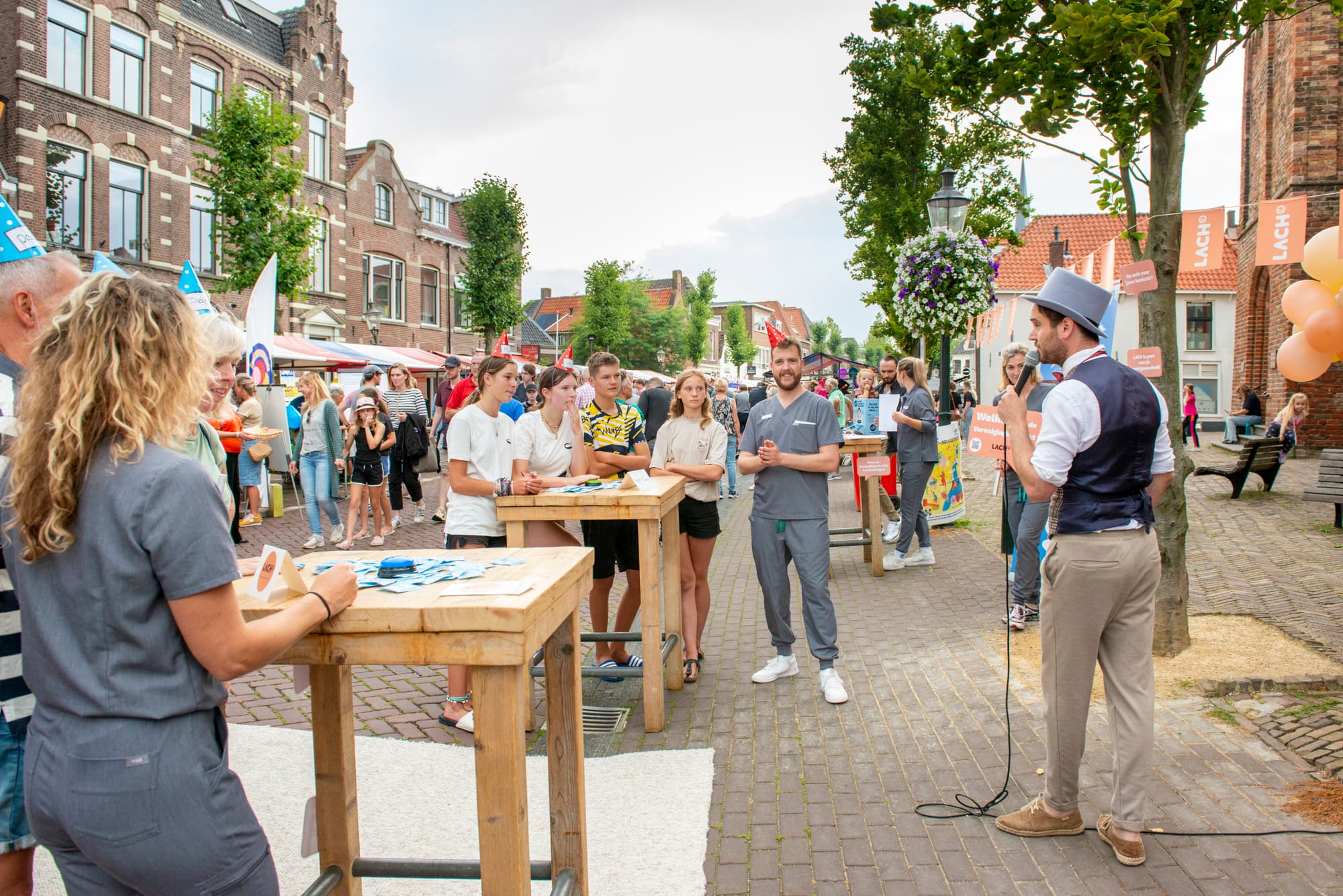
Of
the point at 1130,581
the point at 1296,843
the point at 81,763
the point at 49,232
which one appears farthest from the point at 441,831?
the point at 49,232

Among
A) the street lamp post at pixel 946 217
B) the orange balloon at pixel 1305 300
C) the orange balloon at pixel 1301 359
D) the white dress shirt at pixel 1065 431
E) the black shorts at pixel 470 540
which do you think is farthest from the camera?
the street lamp post at pixel 946 217

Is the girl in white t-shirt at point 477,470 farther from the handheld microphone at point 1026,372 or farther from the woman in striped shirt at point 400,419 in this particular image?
the woman in striped shirt at point 400,419

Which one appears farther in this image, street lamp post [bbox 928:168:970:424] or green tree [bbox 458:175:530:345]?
green tree [bbox 458:175:530:345]

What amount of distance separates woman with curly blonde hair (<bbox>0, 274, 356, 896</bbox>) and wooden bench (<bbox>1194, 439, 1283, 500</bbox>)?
44.4ft

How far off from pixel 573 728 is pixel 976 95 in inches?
194

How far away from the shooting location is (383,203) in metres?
35.8

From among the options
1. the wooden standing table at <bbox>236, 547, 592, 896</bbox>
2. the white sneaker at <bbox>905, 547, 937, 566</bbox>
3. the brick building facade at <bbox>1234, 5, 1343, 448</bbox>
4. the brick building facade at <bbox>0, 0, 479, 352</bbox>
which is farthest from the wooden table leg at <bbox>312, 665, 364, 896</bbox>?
the brick building facade at <bbox>0, 0, 479, 352</bbox>

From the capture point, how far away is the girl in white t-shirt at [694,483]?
17.9 ft

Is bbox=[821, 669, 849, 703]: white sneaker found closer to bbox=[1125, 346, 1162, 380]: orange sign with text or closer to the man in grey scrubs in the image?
the man in grey scrubs

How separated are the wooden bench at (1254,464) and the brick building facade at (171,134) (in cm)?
2053

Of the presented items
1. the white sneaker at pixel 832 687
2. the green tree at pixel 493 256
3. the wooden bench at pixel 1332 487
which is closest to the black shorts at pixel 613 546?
the white sneaker at pixel 832 687

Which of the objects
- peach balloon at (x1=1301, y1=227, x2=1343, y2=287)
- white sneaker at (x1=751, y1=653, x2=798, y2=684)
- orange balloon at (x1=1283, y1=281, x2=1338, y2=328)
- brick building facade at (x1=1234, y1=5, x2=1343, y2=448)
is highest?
brick building facade at (x1=1234, y1=5, x2=1343, y2=448)

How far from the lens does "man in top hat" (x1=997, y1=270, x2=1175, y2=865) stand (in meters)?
3.15

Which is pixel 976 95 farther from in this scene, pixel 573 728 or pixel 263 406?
pixel 263 406
